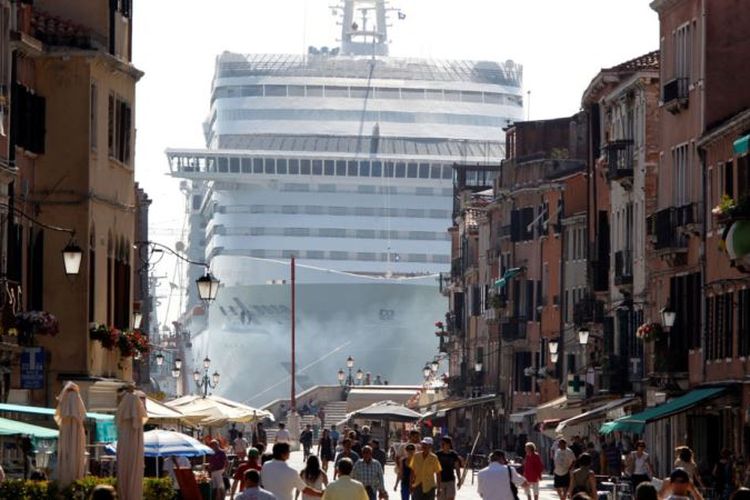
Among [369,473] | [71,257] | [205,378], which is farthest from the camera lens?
[205,378]

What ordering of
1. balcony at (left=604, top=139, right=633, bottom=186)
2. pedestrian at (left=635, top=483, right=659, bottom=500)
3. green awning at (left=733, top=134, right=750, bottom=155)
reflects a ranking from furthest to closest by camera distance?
balcony at (left=604, top=139, right=633, bottom=186), green awning at (left=733, top=134, right=750, bottom=155), pedestrian at (left=635, top=483, right=659, bottom=500)

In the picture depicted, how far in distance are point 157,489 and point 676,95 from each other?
93.0 feet

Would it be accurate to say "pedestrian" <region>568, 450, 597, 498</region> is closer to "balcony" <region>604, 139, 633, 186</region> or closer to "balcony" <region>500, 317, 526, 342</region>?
"balcony" <region>604, 139, 633, 186</region>

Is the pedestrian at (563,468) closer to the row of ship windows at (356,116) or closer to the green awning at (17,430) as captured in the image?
the green awning at (17,430)

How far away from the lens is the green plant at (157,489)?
30.0 metres

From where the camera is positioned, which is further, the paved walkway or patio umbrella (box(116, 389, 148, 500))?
the paved walkway

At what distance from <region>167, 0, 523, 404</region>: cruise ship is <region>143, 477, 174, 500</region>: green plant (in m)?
117

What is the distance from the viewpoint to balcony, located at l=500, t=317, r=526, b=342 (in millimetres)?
91244

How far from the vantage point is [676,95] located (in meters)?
56.3

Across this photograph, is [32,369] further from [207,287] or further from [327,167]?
[327,167]

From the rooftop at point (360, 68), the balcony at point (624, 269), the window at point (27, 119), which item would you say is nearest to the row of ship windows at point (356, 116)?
the rooftop at point (360, 68)

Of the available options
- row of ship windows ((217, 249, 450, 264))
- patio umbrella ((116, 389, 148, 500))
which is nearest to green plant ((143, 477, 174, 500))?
patio umbrella ((116, 389, 148, 500))

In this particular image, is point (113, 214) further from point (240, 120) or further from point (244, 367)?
point (240, 120)

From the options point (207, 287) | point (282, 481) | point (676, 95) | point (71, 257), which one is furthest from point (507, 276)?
point (282, 481)
